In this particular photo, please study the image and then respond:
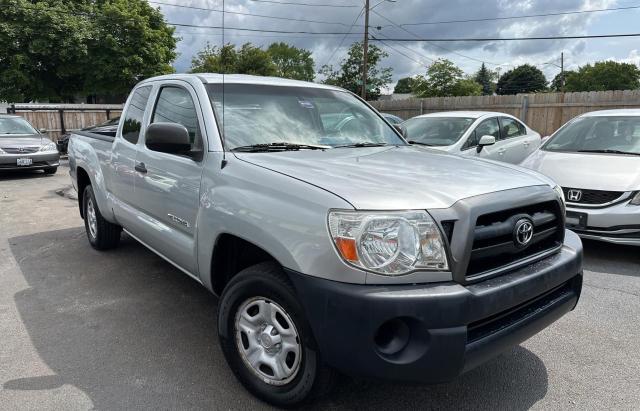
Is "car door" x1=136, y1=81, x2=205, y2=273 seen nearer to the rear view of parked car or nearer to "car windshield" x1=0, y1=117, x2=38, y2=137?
the rear view of parked car

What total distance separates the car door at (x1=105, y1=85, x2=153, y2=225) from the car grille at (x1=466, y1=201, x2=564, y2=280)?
2.87 m

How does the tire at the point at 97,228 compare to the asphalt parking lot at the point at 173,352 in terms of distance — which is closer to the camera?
the asphalt parking lot at the point at 173,352

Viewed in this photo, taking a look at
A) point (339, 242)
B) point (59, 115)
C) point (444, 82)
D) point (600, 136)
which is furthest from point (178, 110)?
point (444, 82)

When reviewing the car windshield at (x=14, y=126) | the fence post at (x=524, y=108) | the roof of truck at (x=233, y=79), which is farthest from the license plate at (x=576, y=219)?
the car windshield at (x=14, y=126)

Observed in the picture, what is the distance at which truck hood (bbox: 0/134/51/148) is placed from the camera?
446 inches

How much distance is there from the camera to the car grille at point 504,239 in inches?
89.3

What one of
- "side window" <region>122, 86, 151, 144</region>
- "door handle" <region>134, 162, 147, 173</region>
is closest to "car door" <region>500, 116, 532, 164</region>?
"side window" <region>122, 86, 151, 144</region>

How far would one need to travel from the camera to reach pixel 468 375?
2.95 meters

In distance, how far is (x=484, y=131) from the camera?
26.9ft

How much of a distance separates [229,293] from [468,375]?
1.54 metres

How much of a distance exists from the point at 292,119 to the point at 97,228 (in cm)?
305

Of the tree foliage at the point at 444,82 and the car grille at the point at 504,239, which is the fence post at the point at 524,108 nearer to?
the car grille at the point at 504,239

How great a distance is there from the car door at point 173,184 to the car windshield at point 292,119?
23 cm

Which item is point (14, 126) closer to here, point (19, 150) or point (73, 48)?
point (19, 150)
